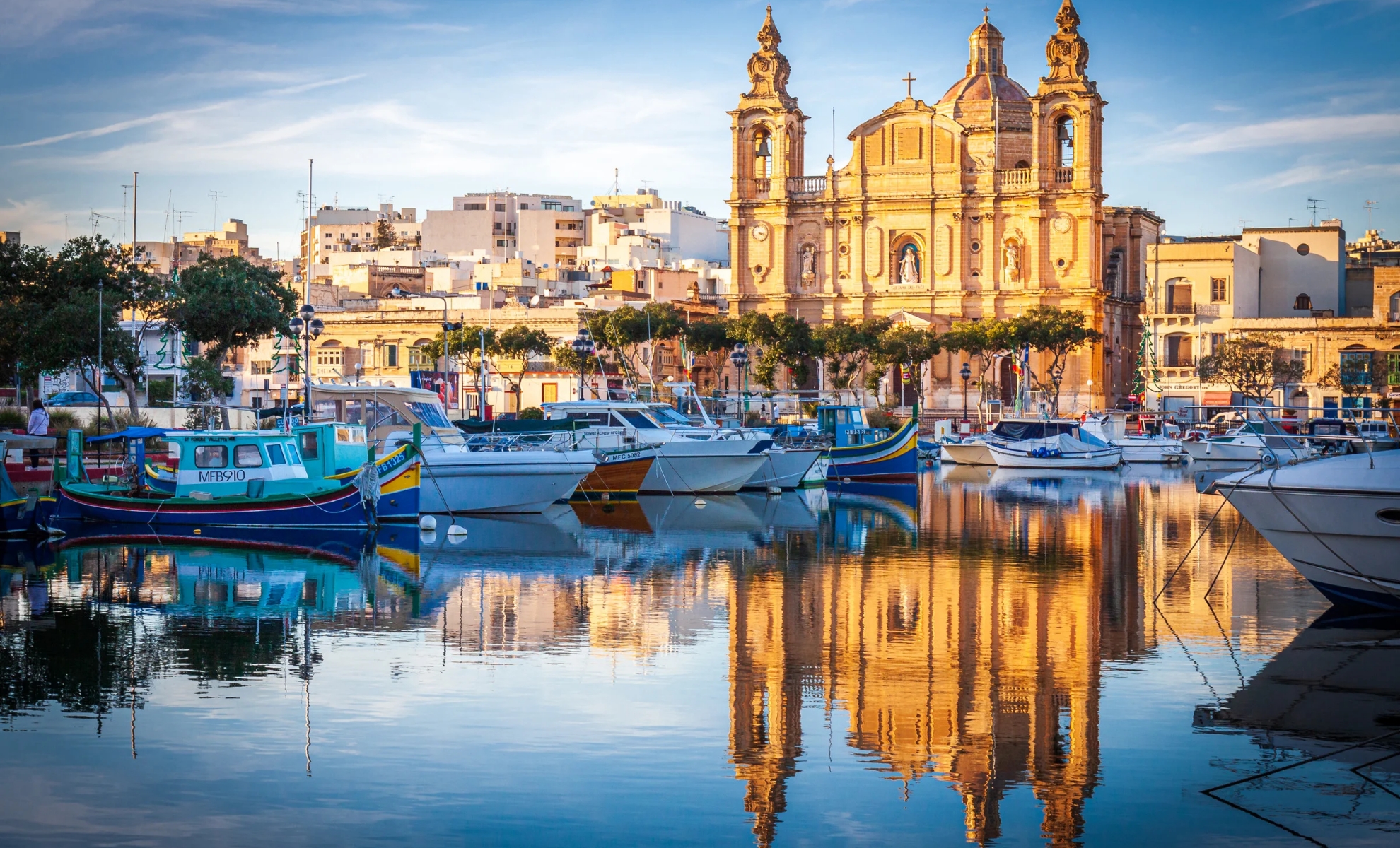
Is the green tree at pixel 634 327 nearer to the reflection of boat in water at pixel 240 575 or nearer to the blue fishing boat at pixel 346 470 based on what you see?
the blue fishing boat at pixel 346 470

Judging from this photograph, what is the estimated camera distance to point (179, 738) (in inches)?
501

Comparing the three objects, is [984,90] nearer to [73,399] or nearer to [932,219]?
[932,219]

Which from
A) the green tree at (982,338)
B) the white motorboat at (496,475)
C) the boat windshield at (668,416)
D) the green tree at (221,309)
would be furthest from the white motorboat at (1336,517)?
the green tree at (982,338)

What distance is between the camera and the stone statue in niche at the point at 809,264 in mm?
85062

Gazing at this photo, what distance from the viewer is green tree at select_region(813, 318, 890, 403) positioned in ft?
239

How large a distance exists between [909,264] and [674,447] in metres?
47.6

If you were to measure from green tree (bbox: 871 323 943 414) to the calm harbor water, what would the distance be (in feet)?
156

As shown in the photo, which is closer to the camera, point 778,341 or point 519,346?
point 778,341

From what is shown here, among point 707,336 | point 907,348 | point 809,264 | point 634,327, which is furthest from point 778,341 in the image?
point 809,264

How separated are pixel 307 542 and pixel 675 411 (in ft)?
53.1

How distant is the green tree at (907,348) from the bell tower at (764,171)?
11102 mm

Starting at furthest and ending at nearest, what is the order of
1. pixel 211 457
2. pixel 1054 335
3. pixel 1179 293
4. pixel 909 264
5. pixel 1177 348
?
pixel 1179 293 < pixel 1177 348 < pixel 909 264 < pixel 1054 335 < pixel 211 457

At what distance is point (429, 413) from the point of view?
3609cm

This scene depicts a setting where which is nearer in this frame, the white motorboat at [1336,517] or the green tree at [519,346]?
the white motorboat at [1336,517]
